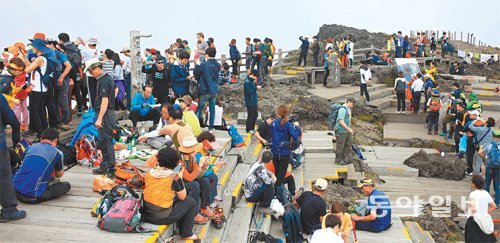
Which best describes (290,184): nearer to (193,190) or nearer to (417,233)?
(417,233)

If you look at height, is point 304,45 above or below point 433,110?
above

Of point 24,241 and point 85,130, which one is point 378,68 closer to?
point 85,130

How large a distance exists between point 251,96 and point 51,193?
524 centimetres

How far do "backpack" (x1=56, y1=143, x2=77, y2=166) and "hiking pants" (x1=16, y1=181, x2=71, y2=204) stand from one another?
1.39 meters

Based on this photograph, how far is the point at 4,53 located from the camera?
1104 cm

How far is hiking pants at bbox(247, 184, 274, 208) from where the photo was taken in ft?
25.6

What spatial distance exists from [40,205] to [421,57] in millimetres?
27989

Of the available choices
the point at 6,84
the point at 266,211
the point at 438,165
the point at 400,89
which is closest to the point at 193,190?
the point at 266,211

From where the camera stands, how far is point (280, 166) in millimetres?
8680

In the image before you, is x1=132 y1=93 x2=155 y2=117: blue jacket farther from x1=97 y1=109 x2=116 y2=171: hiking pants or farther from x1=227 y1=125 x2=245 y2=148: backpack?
x1=97 y1=109 x2=116 y2=171: hiking pants

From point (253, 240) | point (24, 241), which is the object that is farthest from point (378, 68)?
point (24, 241)

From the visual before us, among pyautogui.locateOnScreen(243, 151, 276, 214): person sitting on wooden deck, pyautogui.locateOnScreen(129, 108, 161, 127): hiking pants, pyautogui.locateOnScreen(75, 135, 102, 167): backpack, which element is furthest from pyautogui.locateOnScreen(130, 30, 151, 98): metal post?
pyautogui.locateOnScreen(243, 151, 276, 214): person sitting on wooden deck

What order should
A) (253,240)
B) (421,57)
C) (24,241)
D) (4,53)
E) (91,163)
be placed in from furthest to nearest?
(421,57) < (4,53) < (91,163) < (253,240) < (24,241)

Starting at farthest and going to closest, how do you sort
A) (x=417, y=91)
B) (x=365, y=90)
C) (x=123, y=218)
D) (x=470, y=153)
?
(x=365, y=90) → (x=417, y=91) → (x=470, y=153) → (x=123, y=218)
